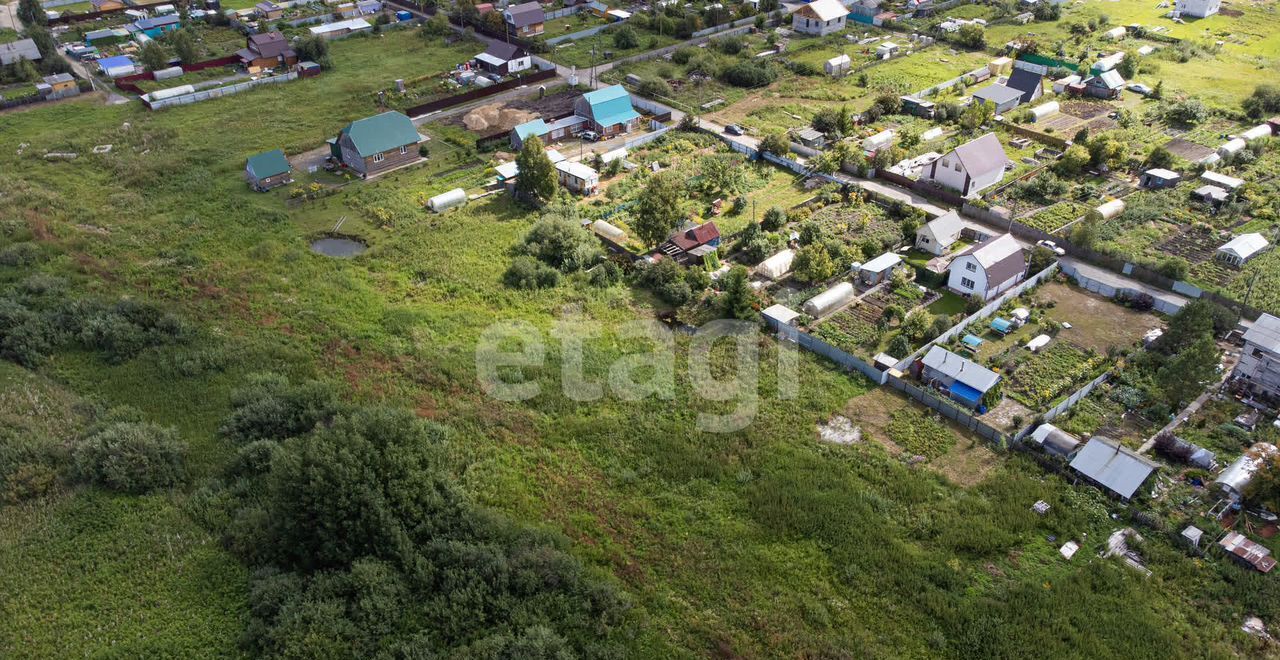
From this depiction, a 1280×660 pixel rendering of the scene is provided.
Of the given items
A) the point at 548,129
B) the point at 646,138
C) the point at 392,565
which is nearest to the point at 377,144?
the point at 548,129

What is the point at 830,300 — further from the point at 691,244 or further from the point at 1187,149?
the point at 1187,149

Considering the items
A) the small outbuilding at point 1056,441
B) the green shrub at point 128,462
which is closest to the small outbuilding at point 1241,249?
the small outbuilding at point 1056,441

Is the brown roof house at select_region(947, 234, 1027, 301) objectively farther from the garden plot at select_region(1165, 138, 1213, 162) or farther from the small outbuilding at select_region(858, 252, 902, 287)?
the garden plot at select_region(1165, 138, 1213, 162)

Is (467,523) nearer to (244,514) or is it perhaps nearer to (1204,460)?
(244,514)

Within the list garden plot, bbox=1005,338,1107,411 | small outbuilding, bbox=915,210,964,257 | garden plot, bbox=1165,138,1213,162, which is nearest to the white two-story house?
small outbuilding, bbox=915,210,964,257

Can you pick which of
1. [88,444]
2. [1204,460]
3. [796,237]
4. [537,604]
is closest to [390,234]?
[88,444]
